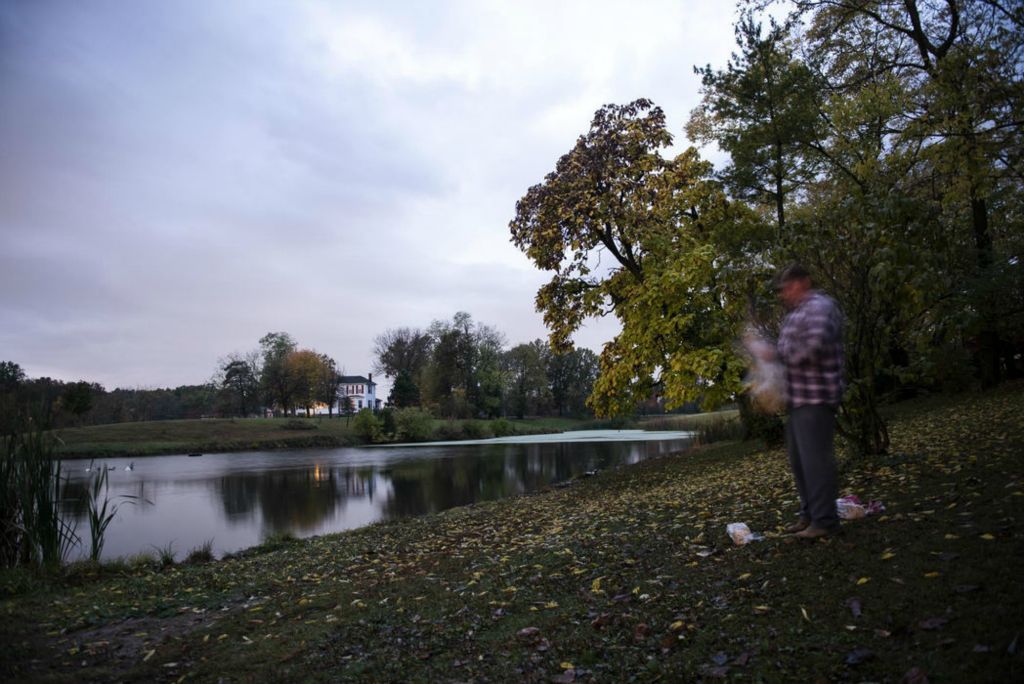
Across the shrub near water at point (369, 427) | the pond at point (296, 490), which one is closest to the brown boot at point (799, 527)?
the pond at point (296, 490)

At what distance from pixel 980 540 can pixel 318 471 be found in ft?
Answer: 108

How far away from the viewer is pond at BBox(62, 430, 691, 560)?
17547mm

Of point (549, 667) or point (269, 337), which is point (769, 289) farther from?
point (269, 337)

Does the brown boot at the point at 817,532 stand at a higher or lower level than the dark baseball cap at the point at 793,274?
lower

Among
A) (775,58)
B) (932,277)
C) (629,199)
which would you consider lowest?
(932,277)

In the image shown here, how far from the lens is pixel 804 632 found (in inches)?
144

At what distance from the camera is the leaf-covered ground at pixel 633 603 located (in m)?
3.48

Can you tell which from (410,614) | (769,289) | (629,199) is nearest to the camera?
(410,614)

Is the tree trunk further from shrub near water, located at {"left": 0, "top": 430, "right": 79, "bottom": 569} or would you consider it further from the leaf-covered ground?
shrub near water, located at {"left": 0, "top": 430, "right": 79, "bottom": 569}

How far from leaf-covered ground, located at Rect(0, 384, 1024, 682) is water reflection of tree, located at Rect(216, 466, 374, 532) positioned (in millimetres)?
10190

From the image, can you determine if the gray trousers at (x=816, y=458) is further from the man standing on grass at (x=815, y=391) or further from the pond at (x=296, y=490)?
the pond at (x=296, y=490)

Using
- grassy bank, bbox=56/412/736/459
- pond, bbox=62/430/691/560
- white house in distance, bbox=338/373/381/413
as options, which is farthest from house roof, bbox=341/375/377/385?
pond, bbox=62/430/691/560

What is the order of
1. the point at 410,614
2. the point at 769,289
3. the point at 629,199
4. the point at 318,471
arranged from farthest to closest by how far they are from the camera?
the point at 318,471 → the point at 629,199 → the point at 769,289 → the point at 410,614

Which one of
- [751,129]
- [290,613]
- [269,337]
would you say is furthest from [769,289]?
[269,337]
